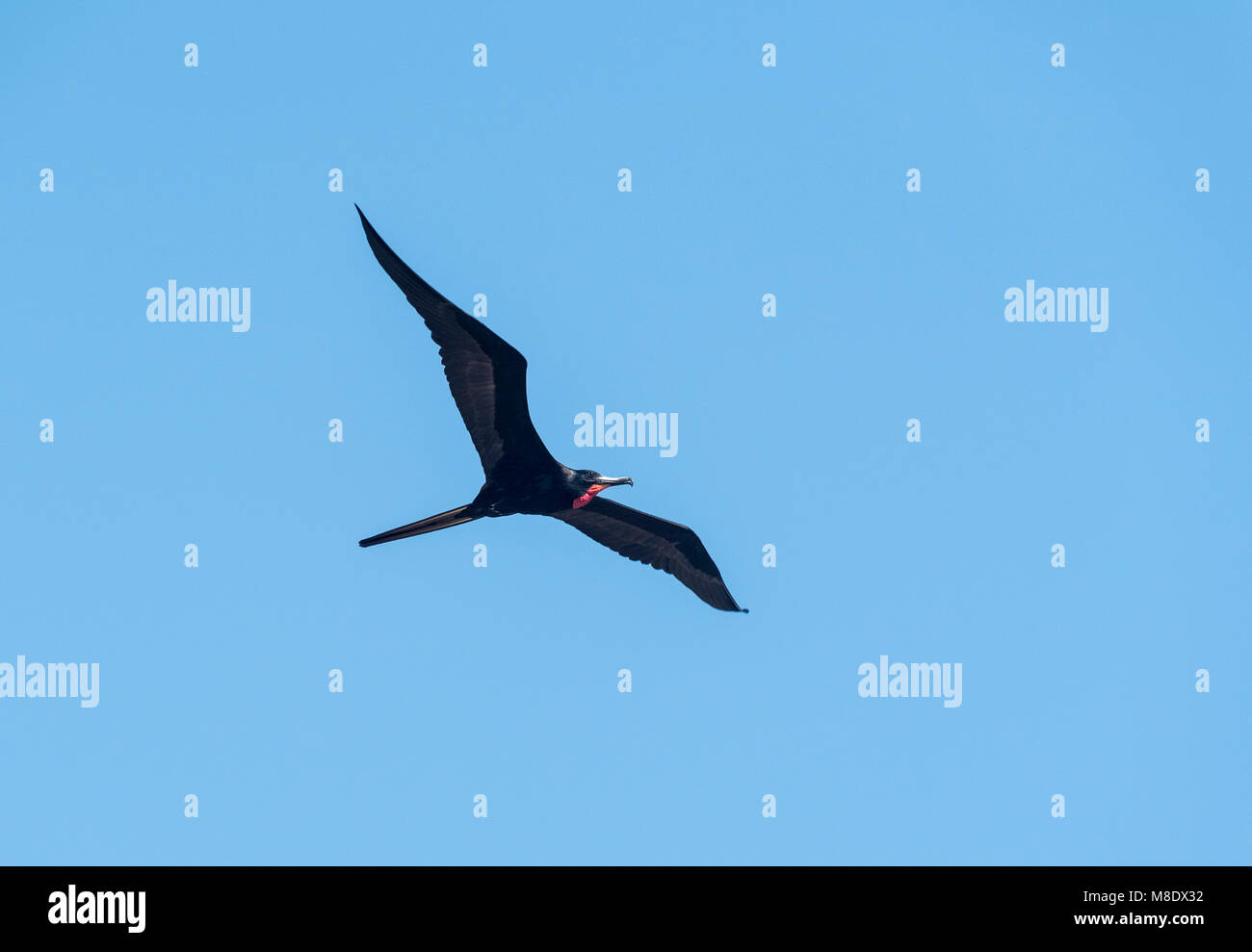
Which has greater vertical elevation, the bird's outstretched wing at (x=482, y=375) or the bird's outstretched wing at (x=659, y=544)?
the bird's outstretched wing at (x=482, y=375)

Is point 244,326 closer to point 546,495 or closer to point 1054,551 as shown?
point 546,495

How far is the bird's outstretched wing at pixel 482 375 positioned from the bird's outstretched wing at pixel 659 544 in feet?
5.51

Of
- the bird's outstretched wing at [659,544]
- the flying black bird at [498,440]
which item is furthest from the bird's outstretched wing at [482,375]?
the bird's outstretched wing at [659,544]

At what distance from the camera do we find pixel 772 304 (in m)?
19.8

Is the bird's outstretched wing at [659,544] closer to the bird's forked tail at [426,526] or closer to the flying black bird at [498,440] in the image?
the flying black bird at [498,440]

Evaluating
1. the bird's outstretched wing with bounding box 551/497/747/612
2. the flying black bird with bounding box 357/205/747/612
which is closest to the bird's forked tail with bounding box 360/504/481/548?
the flying black bird with bounding box 357/205/747/612

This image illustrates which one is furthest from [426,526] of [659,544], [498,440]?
[659,544]

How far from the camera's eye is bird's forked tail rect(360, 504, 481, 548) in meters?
15.0

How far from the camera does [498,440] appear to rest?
52.4ft

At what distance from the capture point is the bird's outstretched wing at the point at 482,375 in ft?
49.1

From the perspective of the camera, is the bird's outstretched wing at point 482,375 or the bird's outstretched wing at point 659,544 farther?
the bird's outstretched wing at point 659,544

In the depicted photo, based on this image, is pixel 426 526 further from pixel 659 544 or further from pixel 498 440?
pixel 659 544

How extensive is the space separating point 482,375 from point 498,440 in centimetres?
78

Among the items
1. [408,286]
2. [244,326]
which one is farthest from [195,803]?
[408,286]
